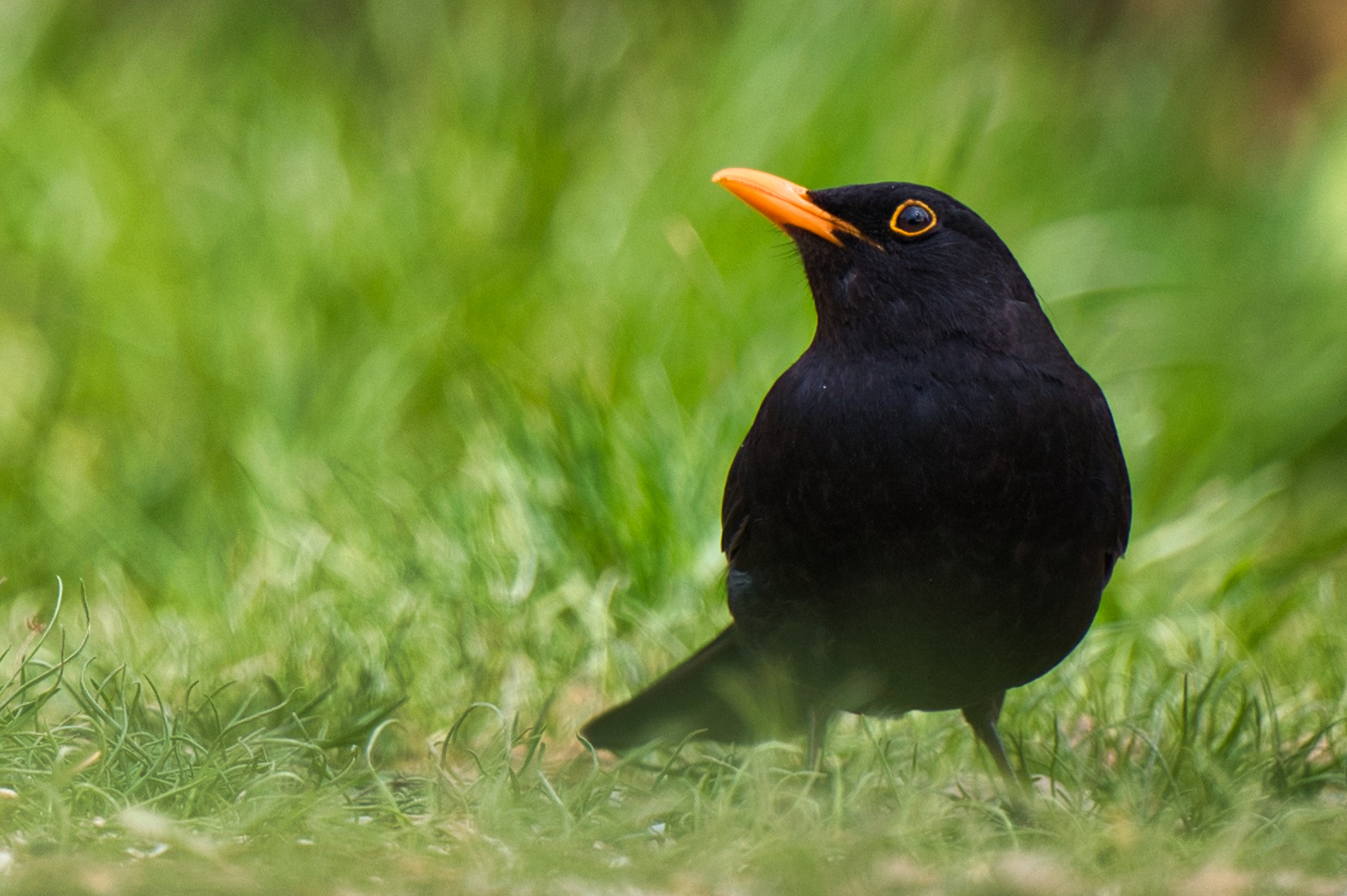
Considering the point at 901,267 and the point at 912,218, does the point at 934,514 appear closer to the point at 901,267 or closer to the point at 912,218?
the point at 901,267

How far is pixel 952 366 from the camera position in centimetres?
288

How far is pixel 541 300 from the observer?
5371 mm

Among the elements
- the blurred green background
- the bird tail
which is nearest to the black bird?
the bird tail

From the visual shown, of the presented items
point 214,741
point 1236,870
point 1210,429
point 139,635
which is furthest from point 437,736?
point 1210,429

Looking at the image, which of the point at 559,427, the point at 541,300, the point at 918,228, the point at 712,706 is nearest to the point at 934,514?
the point at 918,228

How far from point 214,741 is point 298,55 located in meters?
4.66

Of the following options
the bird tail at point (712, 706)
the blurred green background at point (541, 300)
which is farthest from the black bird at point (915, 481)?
the blurred green background at point (541, 300)

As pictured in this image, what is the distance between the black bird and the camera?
9.07 ft

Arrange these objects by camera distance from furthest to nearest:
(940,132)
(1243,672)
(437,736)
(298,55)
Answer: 1. (298,55)
2. (940,132)
3. (1243,672)
4. (437,736)

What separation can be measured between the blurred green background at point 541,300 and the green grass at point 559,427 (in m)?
0.02

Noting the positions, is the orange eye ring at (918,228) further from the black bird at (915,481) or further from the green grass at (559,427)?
the green grass at (559,427)

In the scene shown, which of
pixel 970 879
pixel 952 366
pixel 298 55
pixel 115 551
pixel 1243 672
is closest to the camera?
pixel 970 879

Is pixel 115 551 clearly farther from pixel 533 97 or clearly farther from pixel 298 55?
pixel 298 55

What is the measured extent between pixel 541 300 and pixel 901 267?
2.46 metres
